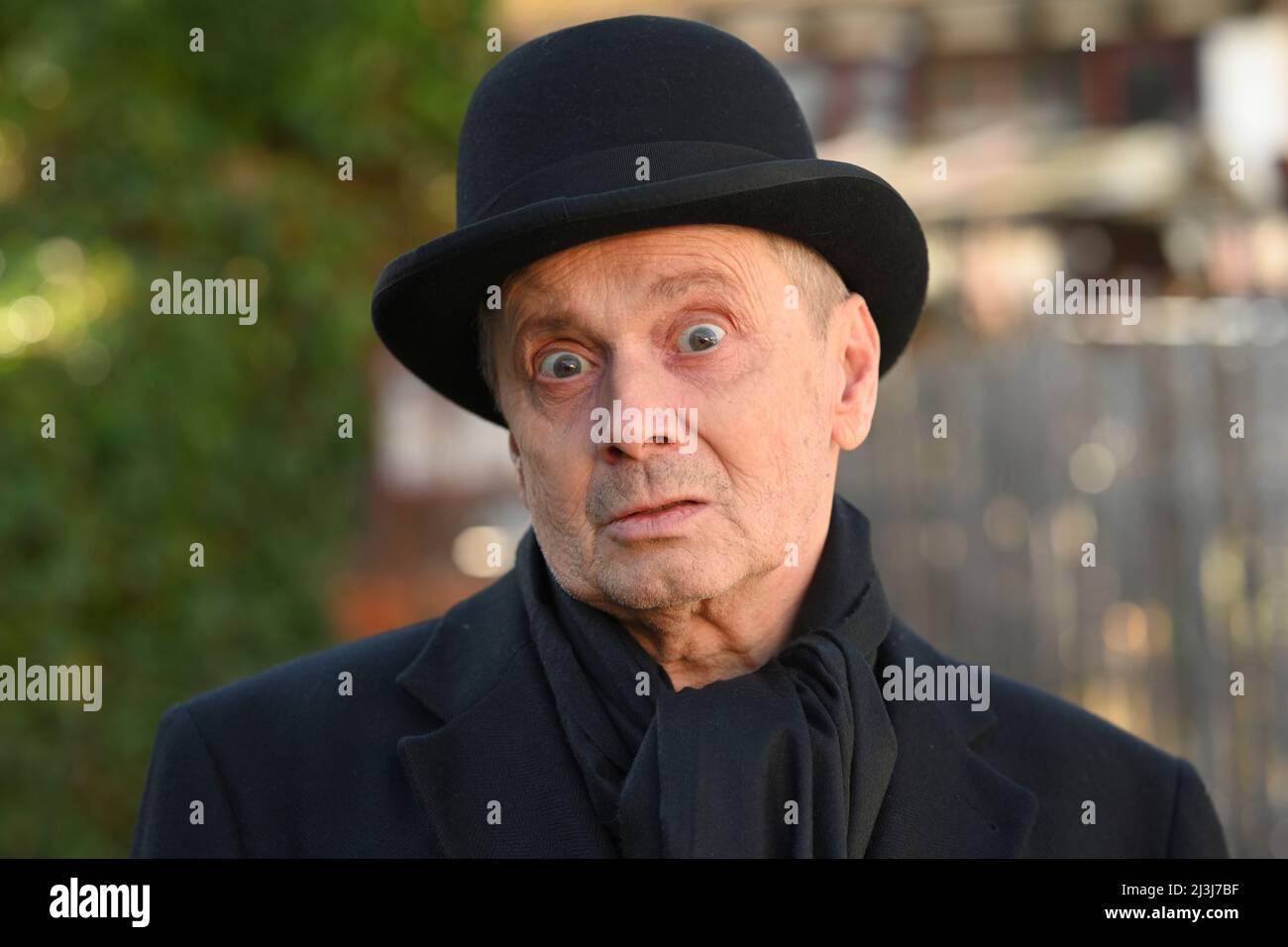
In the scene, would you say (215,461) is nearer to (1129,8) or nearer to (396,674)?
(396,674)

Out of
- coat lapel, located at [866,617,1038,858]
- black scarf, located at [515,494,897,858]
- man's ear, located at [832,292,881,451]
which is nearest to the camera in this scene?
black scarf, located at [515,494,897,858]

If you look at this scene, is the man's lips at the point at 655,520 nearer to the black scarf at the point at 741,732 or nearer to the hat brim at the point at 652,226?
the black scarf at the point at 741,732

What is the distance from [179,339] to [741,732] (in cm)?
366

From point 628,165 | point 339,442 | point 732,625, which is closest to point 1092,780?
point 732,625

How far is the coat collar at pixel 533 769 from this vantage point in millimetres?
2066

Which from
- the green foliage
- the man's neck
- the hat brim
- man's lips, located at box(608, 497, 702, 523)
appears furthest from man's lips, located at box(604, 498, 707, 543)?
the green foliage

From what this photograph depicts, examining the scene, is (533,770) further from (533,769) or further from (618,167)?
(618,167)

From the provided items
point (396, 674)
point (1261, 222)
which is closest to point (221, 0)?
point (396, 674)

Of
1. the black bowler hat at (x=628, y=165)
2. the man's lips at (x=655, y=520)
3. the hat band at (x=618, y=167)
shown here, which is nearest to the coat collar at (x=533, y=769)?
the man's lips at (x=655, y=520)

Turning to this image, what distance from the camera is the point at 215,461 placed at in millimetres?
5281

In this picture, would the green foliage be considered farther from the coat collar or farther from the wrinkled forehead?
the wrinkled forehead

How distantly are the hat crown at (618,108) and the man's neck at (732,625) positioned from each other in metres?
0.60

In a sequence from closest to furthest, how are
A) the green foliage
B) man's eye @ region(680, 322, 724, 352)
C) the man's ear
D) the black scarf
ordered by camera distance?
the black scarf < man's eye @ region(680, 322, 724, 352) < the man's ear < the green foliage

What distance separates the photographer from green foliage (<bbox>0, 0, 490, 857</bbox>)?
15.4 feet
